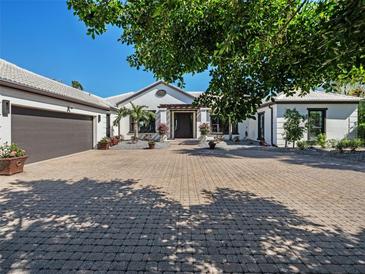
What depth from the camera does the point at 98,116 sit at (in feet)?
62.3

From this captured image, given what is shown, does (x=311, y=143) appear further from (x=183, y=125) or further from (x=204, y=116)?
(x=183, y=125)

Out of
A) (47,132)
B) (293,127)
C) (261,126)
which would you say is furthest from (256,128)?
(47,132)

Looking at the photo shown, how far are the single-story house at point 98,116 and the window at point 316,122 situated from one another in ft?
0.21

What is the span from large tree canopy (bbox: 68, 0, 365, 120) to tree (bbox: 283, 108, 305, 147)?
12.9 meters

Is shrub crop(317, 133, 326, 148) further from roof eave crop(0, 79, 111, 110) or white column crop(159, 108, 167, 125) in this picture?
roof eave crop(0, 79, 111, 110)

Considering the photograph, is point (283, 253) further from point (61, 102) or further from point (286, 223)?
point (61, 102)

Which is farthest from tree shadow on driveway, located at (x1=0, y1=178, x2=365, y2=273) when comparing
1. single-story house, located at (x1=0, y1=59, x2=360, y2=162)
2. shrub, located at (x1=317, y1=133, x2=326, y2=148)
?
shrub, located at (x1=317, y1=133, x2=326, y2=148)

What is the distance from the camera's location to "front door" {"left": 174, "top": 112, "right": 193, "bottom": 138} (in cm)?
2572

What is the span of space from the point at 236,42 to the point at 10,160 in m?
8.80

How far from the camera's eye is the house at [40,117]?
9.79 m

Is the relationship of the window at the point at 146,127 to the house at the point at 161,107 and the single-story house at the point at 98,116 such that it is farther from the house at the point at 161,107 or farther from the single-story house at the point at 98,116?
the single-story house at the point at 98,116

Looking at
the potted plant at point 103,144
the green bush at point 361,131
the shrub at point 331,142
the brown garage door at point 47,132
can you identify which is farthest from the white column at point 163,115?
the green bush at point 361,131

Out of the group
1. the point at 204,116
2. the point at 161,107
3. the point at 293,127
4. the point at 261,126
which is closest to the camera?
the point at 293,127

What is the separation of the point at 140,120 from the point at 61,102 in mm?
10307
